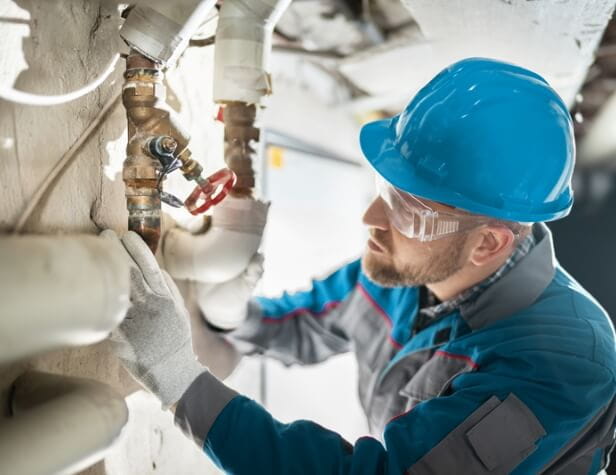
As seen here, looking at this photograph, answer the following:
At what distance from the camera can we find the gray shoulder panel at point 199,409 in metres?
0.82

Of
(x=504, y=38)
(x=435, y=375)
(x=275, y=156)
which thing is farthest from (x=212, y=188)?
(x=275, y=156)

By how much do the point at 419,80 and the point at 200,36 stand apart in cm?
106

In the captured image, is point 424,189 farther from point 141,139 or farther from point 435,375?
point 141,139

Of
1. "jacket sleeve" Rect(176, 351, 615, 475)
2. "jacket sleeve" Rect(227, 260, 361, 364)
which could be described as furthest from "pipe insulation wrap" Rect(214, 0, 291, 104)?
"jacket sleeve" Rect(227, 260, 361, 364)

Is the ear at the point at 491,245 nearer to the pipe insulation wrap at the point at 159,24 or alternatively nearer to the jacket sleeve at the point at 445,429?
the jacket sleeve at the point at 445,429

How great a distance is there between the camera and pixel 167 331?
0.77m

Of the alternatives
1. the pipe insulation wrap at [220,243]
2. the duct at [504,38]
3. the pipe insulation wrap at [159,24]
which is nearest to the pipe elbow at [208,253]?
the pipe insulation wrap at [220,243]

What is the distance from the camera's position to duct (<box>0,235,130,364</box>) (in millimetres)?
447

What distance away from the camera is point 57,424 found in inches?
21.9

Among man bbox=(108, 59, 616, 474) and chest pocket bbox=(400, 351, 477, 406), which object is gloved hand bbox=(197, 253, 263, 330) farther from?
chest pocket bbox=(400, 351, 477, 406)

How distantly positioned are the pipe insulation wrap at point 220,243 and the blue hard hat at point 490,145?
28 centimetres

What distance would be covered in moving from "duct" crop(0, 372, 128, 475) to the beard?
2.21ft

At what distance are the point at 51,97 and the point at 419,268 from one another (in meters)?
0.78

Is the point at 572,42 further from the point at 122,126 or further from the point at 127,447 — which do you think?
the point at 127,447
